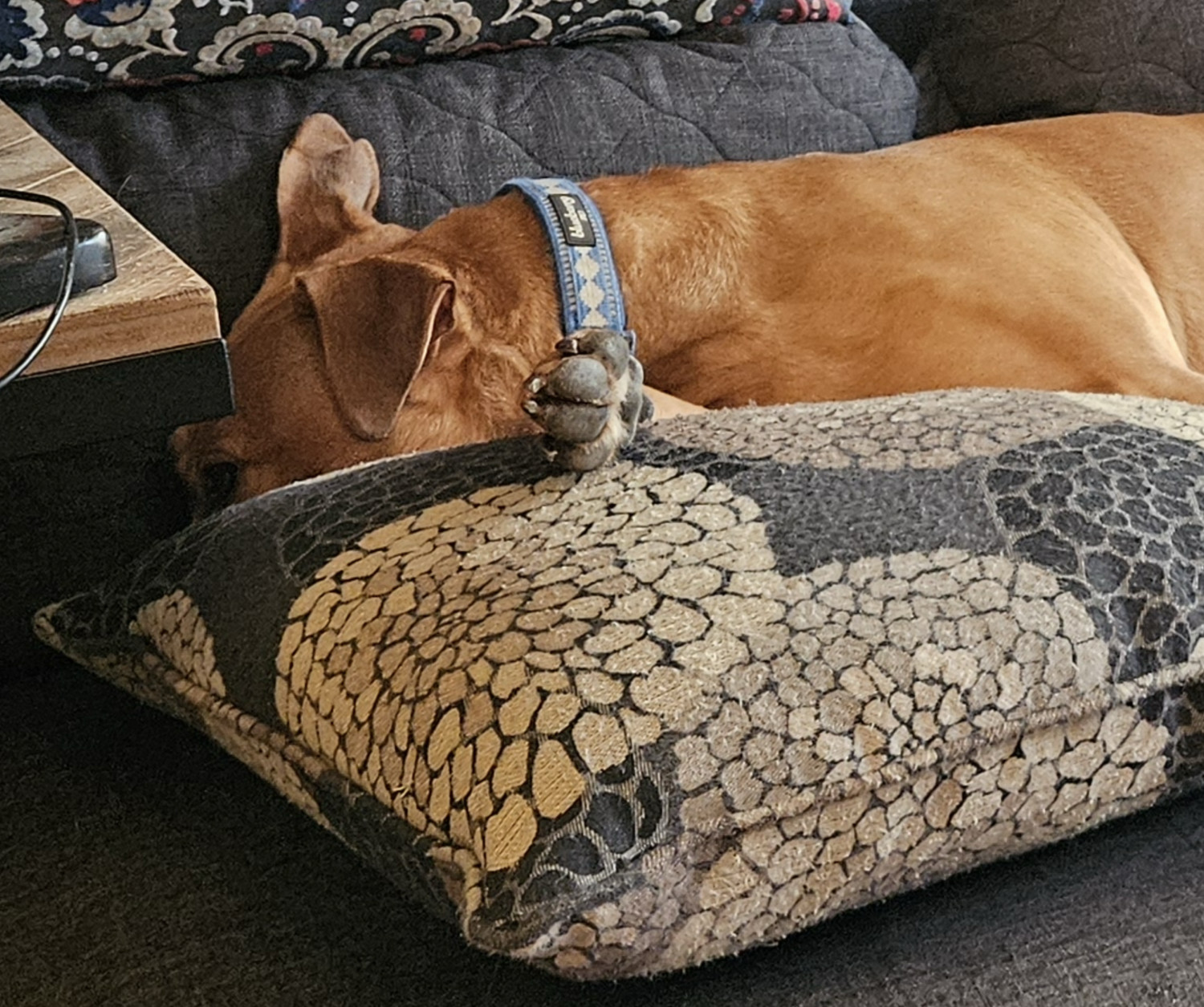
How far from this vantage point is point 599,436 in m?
1.12

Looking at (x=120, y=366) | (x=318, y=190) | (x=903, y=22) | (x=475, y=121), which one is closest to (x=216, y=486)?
(x=318, y=190)

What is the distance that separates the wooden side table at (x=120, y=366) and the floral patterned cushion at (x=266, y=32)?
2.55 feet

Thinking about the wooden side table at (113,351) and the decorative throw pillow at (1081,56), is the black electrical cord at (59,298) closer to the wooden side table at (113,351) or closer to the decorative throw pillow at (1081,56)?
the wooden side table at (113,351)

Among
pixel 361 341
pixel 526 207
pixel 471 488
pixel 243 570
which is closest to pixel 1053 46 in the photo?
pixel 526 207

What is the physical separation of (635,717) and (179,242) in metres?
0.91

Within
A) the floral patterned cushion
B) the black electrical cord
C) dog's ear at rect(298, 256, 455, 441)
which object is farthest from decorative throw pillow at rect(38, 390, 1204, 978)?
the floral patterned cushion

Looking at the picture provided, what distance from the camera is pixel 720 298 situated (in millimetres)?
1619

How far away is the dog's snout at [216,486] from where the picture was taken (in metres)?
1.47

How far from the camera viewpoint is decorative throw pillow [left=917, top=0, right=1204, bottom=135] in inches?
80.1

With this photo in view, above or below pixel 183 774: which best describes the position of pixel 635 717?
above

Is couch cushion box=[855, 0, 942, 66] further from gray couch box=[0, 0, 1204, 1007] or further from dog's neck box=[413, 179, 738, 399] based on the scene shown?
dog's neck box=[413, 179, 738, 399]

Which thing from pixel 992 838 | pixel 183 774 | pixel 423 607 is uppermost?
pixel 423 607

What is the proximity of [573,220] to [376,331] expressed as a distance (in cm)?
26

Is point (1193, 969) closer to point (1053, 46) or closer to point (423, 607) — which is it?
point (423, 607)
